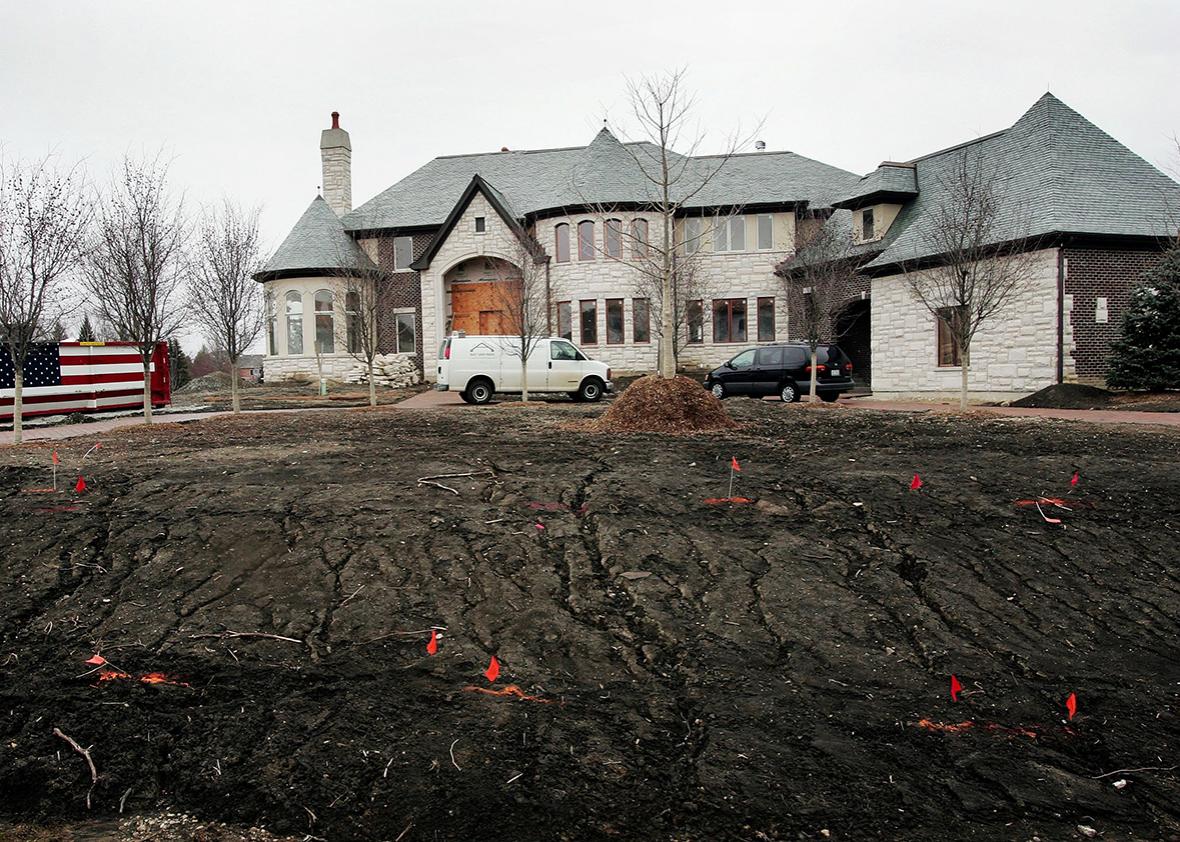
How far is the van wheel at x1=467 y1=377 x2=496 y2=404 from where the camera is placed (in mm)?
21234

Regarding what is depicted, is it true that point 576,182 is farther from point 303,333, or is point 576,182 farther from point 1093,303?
point 1093,303

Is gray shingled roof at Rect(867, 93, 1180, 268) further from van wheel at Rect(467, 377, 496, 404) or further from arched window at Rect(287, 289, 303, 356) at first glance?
arched window at Rect(287, 289, 303, 356)

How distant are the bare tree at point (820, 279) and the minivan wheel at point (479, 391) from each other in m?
7.90

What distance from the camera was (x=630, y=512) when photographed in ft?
22.4

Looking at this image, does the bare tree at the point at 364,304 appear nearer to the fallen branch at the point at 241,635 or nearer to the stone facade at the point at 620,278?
the stone facade at the point at 620,278

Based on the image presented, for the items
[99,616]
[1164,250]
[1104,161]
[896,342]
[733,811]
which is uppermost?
[1104,161]

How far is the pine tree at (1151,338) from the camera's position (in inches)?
690

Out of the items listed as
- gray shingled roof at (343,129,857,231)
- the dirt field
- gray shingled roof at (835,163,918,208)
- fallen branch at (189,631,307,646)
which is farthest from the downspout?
fallen branch at (189,631,307,646)

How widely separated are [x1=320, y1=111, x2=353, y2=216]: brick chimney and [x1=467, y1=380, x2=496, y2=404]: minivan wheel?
671 inches

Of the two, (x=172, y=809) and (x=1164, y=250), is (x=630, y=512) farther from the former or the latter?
(x=1164, y=250)

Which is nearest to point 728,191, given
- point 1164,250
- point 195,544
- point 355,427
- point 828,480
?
point 1164,250

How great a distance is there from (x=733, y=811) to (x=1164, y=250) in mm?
20140

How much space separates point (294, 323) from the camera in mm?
32844

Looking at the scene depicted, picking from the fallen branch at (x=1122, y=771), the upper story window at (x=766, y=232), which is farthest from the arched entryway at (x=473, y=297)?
the fallen branch at (x=1122, y=771)
